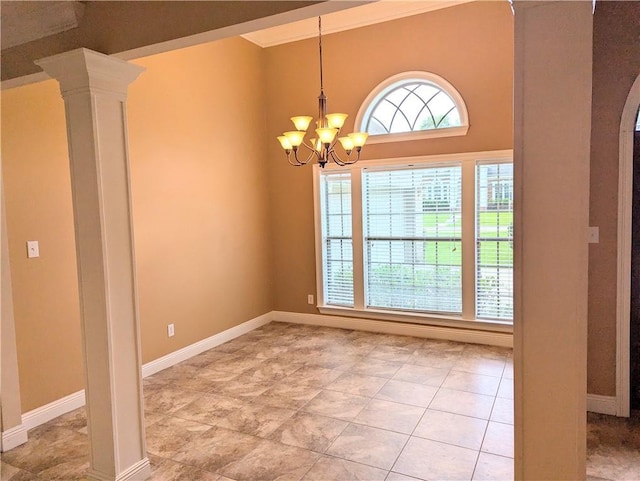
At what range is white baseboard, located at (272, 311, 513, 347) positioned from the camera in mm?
4481

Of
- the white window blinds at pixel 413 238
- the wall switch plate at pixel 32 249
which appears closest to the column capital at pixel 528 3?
the white window blinds at pixel 413 238

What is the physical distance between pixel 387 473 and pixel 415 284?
274 cm

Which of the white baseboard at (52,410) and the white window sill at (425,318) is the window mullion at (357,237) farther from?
the white baseboard at (52,410)

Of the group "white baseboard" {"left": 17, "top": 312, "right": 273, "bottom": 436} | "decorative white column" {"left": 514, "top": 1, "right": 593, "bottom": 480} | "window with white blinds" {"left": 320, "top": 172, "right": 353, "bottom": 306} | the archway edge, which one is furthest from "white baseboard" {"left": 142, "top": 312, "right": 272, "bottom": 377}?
Result: the archway edge

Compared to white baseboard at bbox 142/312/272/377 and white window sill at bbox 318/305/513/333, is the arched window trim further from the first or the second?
white baseboard at bbox 142/312/272/377

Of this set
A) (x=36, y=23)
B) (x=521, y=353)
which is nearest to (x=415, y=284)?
(x=521, y=353)

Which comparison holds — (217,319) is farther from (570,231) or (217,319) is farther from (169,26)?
(570,231)

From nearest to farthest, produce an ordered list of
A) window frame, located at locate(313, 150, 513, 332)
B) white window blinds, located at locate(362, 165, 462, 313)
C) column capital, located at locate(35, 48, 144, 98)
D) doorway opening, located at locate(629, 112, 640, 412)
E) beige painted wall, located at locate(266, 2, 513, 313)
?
column capital, located at locate(35, 48, 144, 98) < doorway opening, located at locate(629, 112, 640, 412) < beige painted wall, located at locate(266, 2, 513, 313) < window frame, located at locate(313, 150, 513, 332) < white window blinds, located at locate(362, 165, 462, 313)

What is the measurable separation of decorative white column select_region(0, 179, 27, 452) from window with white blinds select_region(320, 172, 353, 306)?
333 centimetres

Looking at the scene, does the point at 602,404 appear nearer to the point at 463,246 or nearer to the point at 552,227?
the point at 463,246

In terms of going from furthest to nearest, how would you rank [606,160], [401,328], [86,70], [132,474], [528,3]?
[401,328] → [606,160] → [132,474] → [86,70] → [528,3]

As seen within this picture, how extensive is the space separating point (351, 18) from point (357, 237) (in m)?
2.53

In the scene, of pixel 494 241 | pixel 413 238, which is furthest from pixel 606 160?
pixel 413 238

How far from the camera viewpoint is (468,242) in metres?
4.52
